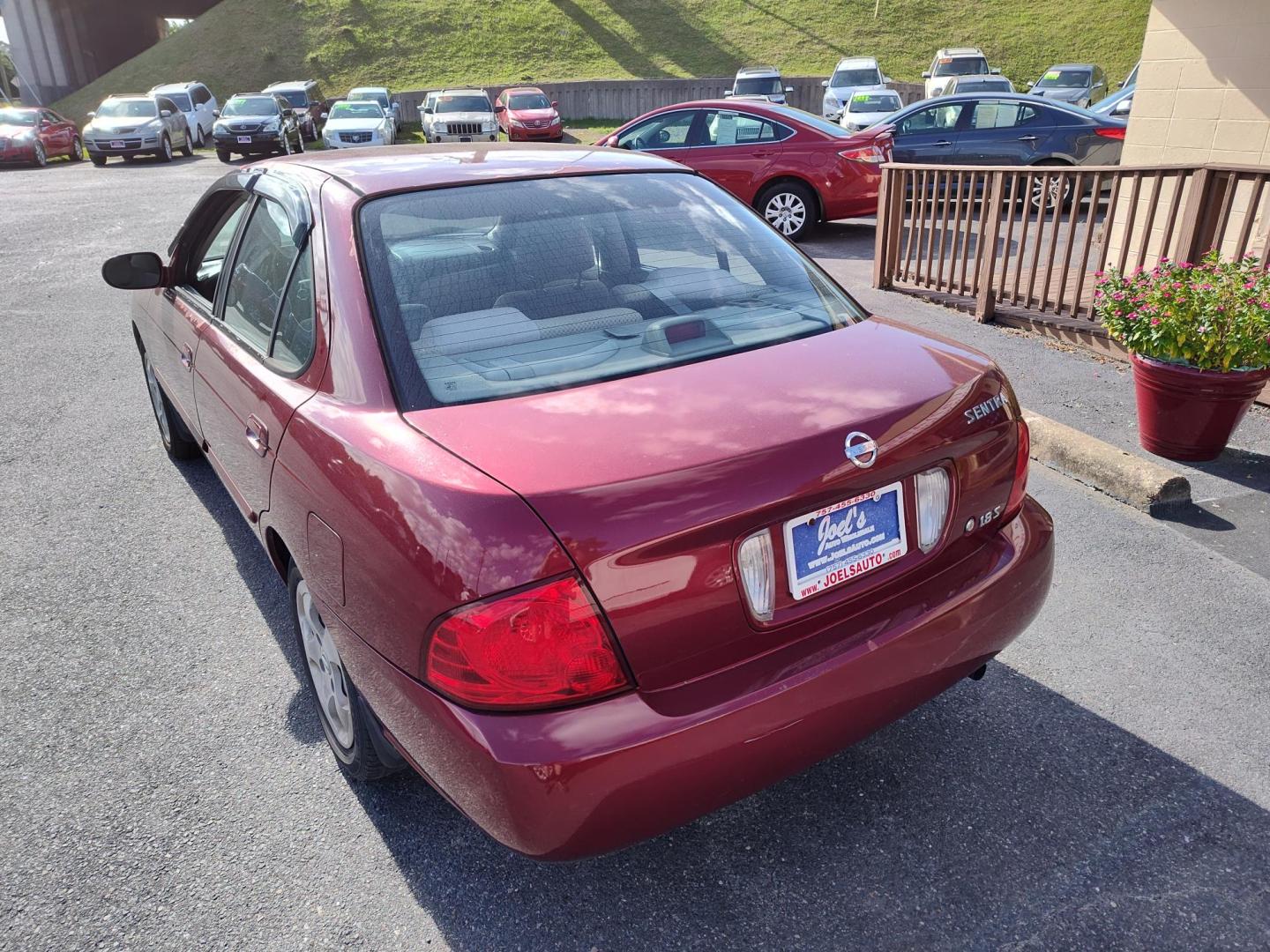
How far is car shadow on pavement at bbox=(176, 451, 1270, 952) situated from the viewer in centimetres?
216

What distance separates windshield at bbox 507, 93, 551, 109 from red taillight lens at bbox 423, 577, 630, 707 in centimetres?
2603

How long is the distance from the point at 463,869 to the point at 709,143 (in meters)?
10.4

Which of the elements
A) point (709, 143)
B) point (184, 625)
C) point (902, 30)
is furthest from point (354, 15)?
point (184, 625)

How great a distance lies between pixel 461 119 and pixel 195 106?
416 inches

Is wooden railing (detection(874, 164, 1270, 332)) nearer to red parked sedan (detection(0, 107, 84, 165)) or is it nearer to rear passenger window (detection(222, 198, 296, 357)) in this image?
rear passenger window (detection(222, 198, 296, 357))

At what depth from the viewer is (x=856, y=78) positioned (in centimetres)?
2727

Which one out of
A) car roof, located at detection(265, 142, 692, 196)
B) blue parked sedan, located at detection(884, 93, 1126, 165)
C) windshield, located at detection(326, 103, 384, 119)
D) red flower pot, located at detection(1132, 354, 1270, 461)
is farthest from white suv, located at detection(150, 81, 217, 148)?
red flower pot, located at detection(1132, 354, 1270, 461)

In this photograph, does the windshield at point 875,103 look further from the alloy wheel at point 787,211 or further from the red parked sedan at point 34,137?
the red parked sedan at point 34,137

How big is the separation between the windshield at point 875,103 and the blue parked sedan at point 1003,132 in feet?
23.7

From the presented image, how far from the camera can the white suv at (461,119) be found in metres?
23.3

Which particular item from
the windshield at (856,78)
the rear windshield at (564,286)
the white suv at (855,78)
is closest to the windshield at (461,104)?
the white suv at (855,78)

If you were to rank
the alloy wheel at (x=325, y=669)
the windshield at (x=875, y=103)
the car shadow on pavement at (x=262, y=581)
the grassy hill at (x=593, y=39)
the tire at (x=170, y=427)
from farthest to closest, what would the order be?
1. the grassy hill at (x=593, y=39)
2. the windshield at (x=875, y=103)
3. the tire at (x=170, y=427)
4. the car shadow on pavement at (x=262, y=581)
5. the alloy wheel at (x=325, y=669)

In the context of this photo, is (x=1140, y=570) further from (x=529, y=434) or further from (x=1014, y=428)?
(x=529, y=434)

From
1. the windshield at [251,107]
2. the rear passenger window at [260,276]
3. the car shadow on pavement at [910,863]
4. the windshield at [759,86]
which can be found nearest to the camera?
the car shadow on pavement at [910,863]
